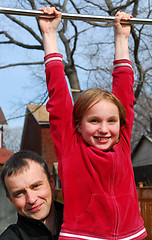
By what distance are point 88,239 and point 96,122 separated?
0.58 m

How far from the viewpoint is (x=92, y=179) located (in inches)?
62.6

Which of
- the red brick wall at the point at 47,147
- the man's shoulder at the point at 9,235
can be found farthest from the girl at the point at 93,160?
the red brick wall at the point at 47,147

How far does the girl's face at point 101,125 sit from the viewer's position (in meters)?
1.64

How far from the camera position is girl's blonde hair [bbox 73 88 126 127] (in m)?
1.68

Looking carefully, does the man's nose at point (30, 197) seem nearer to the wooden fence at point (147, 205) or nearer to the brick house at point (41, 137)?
the wooden fence at point (147, 205)

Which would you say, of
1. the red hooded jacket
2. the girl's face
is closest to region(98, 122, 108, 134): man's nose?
the girl's face

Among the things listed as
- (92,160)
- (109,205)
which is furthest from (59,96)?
(109,205)

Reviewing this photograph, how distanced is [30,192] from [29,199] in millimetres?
36

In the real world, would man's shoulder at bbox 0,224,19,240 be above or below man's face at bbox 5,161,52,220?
below

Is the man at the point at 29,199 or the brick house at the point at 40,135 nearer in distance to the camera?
the man at the point at 29,199

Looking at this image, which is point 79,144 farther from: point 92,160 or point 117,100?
point 117,100

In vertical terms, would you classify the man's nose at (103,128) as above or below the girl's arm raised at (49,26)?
below

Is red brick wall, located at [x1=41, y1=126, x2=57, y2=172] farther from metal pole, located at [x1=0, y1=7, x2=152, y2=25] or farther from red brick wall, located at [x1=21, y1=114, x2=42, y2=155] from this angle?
metal pole, located at [x1=0, y1=7, x2=152, y2=25]

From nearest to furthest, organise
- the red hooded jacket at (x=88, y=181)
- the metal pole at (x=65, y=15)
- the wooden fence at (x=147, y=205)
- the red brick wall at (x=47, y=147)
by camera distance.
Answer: the red hooded jacket at (x=88, y=181)
the metal pole at (x=65, y=15)
the wooden fence at (x=147, y=205)
the red brick wall at (x=47, y=147)
